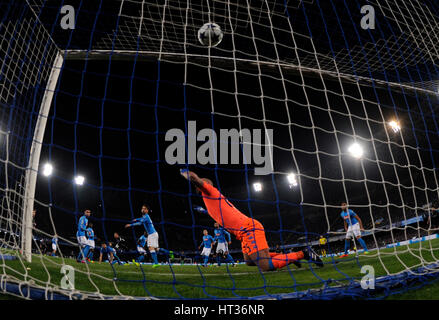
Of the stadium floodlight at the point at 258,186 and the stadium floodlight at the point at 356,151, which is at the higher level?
the stadium floodlight at the point at 258,186

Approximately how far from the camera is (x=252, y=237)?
13.4ft

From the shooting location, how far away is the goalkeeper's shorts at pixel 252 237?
160 inches

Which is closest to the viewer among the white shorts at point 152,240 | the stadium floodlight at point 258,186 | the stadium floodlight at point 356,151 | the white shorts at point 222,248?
the stadium floodlight at point 356,151

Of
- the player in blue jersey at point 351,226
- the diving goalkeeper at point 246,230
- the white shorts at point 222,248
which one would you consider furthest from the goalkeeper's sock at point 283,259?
the white shorts at point 222,248

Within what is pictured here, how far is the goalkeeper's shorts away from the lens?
407cm

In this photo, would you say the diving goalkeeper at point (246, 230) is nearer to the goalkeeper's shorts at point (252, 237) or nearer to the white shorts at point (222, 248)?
the goalkeeper's shorts at point (252, 237)

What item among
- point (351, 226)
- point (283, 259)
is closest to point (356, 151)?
point (351, 226)

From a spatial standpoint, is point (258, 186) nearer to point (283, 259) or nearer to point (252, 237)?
point (283, 259)

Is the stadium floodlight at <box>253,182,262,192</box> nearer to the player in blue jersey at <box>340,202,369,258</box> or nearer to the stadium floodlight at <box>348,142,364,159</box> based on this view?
the stadium floodlight at <box>348,142,364,159</box>

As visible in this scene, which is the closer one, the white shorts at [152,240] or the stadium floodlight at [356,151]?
the stadium floodlight at [356,151]

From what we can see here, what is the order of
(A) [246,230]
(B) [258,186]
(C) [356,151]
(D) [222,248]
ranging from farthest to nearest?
(B) [258,186] → (D) [222,248] → (C) [356,151] → (A) [246,230]

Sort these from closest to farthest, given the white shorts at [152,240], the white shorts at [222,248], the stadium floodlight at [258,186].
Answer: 1. the white shorts at [152,240]
2. the white shorts at [222,248]
3. the stadium floodlight at [258,186]

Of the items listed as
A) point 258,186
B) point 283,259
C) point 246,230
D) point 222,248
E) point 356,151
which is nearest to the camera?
point 246,230
